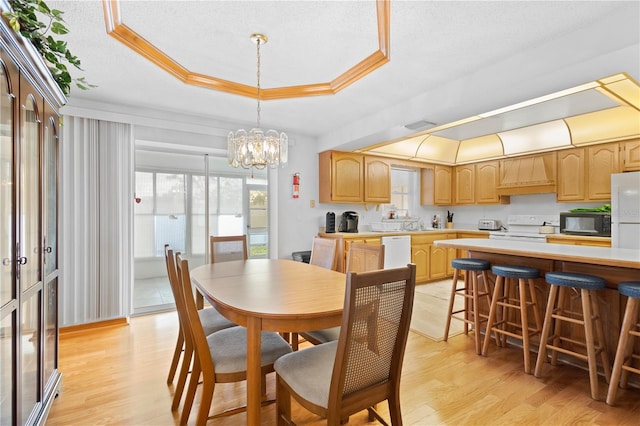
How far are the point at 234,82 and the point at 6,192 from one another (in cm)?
203

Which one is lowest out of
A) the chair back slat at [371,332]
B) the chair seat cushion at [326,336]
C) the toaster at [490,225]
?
the chair seat cushion at [326,336]

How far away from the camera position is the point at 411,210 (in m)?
6.02

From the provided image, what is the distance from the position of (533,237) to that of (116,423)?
496 cm

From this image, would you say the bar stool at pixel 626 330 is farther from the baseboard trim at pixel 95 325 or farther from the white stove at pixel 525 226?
the baseboard trim at pixel 95 325

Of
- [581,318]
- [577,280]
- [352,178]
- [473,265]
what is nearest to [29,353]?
[473,265]

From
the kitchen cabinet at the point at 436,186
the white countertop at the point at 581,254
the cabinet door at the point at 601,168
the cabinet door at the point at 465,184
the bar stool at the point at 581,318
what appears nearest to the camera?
the white countertop at the point at 581,254

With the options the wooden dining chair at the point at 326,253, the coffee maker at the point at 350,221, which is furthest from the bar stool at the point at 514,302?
the coffee maker at the point at 350,221

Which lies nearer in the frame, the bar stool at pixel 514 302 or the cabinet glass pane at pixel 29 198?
the cabinet glass pane at pixel 29 198

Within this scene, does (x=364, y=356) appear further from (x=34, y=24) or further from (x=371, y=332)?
(x=34, y=24)

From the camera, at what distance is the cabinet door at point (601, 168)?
3.93 m

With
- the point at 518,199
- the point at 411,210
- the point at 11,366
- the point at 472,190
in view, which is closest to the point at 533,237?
the point at 518,199

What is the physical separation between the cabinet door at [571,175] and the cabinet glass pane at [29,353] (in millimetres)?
5624

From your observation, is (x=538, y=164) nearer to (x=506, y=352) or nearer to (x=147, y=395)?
(x=506, y=352)

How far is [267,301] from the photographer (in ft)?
5.22
